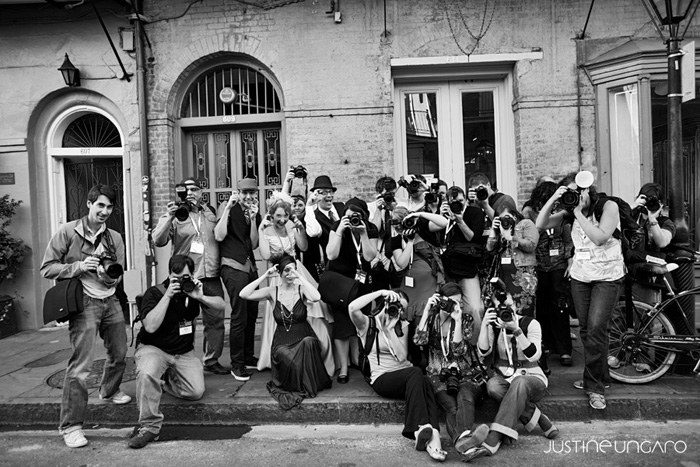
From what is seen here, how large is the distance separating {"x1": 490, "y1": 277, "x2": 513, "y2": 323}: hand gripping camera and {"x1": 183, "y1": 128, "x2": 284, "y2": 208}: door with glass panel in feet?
15.6

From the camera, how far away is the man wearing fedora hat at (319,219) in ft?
18.6

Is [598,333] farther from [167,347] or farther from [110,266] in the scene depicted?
[110,266]

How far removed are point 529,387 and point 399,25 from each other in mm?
5593

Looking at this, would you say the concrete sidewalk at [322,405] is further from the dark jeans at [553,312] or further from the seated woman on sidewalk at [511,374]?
the seated woman on sidewalk at [511,374]

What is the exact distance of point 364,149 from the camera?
7836 mm

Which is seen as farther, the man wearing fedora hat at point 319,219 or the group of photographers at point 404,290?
the man wearing fedora hat at point 319,219

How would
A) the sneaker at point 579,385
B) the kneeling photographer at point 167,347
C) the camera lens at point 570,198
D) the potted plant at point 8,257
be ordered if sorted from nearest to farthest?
the kneeling photographer at point 167,347
the camera lens at point 570,198
the sneaker at point 579,385
the potted plant at point 8,257

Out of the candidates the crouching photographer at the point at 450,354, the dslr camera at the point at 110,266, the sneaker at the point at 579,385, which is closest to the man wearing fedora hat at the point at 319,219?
the crouching photographer at the point at 450,354

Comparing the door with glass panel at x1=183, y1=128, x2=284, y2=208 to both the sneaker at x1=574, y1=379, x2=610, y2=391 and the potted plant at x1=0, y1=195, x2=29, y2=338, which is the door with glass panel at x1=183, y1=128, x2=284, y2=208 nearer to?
the potted plant at x1=0, y1=195, x2=29, y2=338

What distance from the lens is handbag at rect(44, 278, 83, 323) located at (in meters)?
4.42

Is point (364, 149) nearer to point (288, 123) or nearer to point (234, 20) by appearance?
point (288, 123)

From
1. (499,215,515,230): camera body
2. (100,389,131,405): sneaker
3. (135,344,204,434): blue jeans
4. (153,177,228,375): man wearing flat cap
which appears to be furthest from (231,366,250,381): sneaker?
(499,215,515,230): camera body

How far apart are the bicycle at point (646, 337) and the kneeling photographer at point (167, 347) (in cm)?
384

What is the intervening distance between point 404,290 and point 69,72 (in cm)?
615
